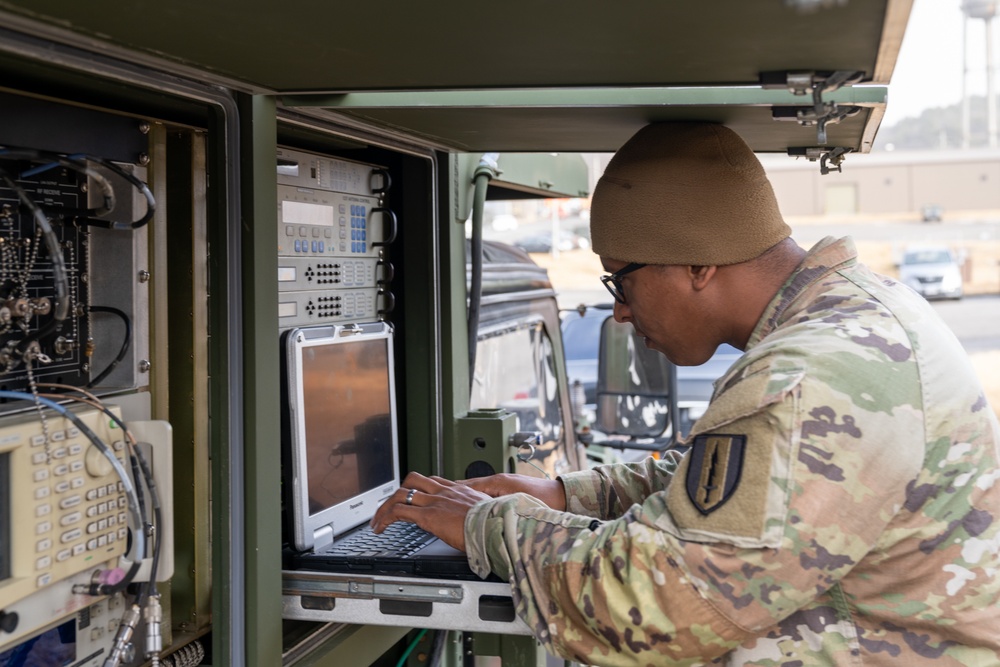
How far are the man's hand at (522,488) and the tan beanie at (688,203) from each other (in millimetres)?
552

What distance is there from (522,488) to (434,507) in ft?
0.99

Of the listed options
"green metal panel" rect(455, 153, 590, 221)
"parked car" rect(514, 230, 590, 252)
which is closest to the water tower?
"parked car" rect(514, 230, 590, 252)

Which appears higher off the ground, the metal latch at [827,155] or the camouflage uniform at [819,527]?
the metal latch at [827,155]

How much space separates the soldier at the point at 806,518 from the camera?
5.03ft

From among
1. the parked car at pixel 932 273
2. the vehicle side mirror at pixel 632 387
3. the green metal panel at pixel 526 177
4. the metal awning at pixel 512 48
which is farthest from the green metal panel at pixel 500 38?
the parked car at pixel 932 273

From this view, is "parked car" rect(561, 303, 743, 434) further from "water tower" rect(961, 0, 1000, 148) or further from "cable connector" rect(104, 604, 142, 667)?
"water tower" rect(961, 0, 1000, 148)

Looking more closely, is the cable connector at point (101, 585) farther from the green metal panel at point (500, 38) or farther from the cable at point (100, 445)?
the green metal panel at point (500, 38)

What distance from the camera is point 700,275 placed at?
→ 75.8 inches

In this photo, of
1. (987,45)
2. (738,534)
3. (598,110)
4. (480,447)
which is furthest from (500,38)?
(987,45)

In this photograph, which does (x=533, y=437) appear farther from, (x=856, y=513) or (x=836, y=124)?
(x=856, y=513)

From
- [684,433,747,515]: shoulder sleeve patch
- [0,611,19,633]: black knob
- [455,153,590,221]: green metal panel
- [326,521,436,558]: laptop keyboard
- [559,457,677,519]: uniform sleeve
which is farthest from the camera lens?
[455,153,590,221]: green metal panel

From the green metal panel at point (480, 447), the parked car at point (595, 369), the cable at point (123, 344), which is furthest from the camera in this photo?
the parked car at point (595, 369)

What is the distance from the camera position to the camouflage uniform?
153 cm

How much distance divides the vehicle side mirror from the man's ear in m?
2.29
